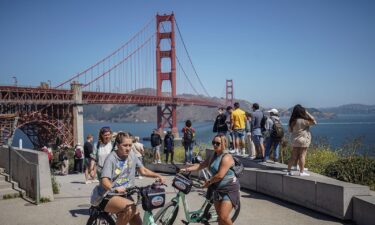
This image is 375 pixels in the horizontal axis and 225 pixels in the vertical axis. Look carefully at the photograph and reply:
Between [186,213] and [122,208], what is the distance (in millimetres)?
1407

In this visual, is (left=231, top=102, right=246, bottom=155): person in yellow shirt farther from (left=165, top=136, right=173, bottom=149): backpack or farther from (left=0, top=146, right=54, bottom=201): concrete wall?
(left=0, top=146, right=54, bottom=201): concrete wall

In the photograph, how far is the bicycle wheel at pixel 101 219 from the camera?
430 centimetres

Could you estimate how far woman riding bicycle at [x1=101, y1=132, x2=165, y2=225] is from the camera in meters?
4.01

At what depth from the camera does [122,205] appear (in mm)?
3988

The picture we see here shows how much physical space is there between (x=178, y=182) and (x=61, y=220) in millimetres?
2761

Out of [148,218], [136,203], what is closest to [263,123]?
[148,218]

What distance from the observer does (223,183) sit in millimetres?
4656

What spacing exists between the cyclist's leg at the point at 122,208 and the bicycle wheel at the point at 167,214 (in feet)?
2.54

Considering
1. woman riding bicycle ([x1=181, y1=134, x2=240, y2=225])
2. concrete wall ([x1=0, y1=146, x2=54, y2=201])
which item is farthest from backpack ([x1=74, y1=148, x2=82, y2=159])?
woman riding bicycle ([x1=181, y1=134, x2=240, y2=225])

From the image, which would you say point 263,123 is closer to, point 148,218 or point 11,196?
point 148,218

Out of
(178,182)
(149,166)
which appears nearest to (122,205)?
(178,182)

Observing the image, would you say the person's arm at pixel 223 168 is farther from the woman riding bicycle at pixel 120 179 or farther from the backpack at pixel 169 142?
the backpack at pixel 169 142

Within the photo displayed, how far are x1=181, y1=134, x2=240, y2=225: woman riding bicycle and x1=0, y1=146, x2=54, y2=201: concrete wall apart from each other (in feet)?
14.0

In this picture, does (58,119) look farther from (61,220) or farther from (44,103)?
(61,220)
